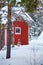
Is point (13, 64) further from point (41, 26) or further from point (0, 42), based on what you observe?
point (41, 26)

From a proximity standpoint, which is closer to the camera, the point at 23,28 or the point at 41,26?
the point at 23,28

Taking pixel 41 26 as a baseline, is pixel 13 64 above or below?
above

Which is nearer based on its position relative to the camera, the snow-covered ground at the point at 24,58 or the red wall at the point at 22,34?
the snow-covered ground at the point at 24,58

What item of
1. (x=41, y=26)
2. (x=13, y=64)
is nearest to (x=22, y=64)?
(x=13, y=64)

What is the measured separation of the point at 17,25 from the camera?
79.2ft

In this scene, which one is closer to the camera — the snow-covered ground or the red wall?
the snow-covered ground

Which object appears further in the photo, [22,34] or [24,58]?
[22,34]

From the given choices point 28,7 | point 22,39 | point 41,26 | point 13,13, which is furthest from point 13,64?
point 41,26

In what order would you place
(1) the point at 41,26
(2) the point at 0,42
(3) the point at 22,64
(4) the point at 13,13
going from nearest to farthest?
1. (3) the point at 22,64
2. (4) the point at 13,13
3. (2) the point at 0,42
4. (1) the point at 41,26

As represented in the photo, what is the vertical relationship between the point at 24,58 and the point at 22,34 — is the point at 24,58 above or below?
above

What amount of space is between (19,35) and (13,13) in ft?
31.9

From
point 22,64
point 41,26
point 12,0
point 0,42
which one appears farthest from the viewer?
point 41,26

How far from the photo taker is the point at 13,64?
40.3ft

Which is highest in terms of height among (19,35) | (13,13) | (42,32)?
(13,13)
